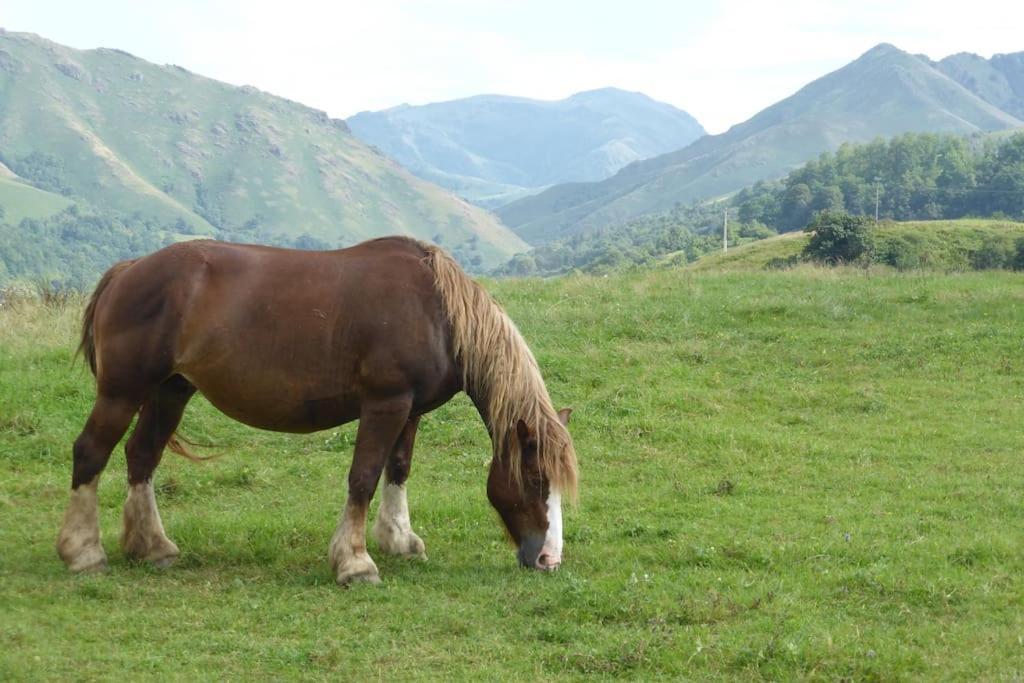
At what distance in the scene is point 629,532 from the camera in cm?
834

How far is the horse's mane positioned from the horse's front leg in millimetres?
598

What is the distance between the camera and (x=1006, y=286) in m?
19.8

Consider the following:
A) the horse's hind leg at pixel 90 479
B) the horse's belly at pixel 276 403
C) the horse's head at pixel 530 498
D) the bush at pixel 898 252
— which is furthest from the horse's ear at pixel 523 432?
the bush at pixel 898 252

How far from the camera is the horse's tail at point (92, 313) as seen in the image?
25.4ft

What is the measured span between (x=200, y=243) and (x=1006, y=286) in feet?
56.5

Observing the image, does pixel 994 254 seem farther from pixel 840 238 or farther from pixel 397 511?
pixel 397 511

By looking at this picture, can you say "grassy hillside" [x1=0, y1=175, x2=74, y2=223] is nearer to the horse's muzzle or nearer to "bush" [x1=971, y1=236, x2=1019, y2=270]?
"bush" [x1=971, y1=236, x2=1019, y2=270]

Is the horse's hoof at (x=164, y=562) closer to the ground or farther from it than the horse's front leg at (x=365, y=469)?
closer to the ground

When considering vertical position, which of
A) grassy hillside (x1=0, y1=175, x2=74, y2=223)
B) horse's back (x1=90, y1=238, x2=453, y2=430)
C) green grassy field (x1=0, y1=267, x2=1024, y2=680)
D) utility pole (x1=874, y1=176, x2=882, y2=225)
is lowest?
green grassy field (x1=0, y1=267, x2=1024, y2=680)

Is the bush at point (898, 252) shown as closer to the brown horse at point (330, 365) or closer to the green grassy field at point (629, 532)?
the green grassy field at point (629, 532)

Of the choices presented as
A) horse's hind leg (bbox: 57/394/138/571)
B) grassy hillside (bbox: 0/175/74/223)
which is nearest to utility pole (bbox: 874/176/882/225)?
horse's hind leg (bbox: 57/394/138/571)

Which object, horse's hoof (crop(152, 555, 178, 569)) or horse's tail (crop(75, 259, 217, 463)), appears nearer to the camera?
horse's hoof (crop(152, 555, 178, 569))

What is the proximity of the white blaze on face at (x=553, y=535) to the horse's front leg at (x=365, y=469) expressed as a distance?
122 cm

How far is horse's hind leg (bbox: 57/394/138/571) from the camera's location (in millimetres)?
7316
